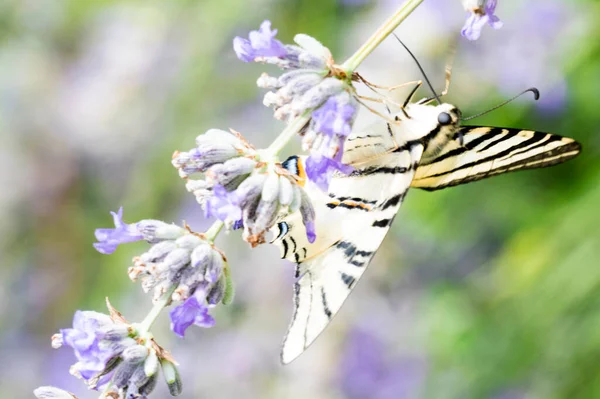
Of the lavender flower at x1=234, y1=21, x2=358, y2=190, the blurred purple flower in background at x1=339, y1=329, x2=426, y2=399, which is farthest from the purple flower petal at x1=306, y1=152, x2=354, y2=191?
the blurred purple flower in background at x1=339, y1=329, x2=426, y2=399

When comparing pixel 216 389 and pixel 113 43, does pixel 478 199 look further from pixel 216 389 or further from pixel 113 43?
pixel 113 43

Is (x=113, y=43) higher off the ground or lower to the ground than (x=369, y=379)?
higher

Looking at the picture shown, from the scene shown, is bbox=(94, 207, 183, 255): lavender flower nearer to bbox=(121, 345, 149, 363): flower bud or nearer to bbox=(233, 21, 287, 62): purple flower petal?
bbox=(121, 345, 149, 363): flower bud

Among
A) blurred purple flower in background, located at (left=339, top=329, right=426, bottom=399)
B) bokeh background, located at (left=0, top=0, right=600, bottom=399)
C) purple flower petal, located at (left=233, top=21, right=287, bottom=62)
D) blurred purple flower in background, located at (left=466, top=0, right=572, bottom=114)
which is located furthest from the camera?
blurred purple flower in background, located at (left=339, top=329, right=426, bottom=399)

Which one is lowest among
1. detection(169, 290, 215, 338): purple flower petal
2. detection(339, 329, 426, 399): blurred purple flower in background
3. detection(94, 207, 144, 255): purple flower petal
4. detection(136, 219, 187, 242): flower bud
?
detection(169, 290, 215, 338): purple flower petal

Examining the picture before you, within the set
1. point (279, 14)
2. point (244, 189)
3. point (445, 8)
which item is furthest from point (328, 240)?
point (279, 14)

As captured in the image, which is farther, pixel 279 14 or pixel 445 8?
pixel 279 14
